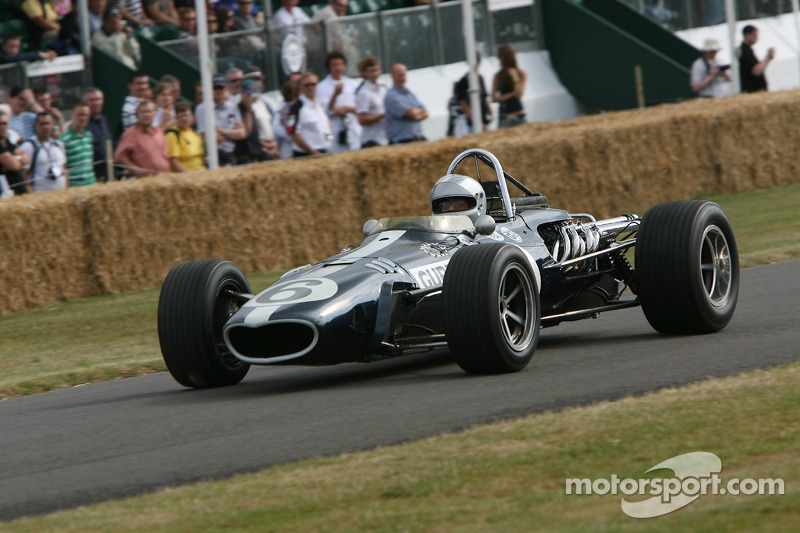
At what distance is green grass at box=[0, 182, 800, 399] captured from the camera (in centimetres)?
911

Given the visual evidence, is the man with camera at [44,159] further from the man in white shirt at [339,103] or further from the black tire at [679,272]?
the black tire at [679,272]

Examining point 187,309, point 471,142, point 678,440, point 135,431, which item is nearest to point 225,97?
point 471,142

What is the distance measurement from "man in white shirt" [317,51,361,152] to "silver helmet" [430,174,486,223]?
7.60 metres

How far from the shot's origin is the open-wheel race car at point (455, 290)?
23.2 ft

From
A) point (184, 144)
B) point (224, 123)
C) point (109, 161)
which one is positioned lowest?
point (109, 161)

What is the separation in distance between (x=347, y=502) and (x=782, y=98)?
51.3 feet

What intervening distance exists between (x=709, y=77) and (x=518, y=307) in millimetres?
14301

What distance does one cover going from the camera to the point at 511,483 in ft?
15.9

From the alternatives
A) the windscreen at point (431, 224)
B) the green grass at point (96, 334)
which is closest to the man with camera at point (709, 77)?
the green grass at point (96, 334)

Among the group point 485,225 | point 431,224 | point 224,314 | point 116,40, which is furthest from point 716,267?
point 116,40

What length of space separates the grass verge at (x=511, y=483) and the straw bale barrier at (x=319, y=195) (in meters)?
7.87

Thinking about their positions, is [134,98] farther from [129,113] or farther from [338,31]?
[338,31]

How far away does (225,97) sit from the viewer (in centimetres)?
1549

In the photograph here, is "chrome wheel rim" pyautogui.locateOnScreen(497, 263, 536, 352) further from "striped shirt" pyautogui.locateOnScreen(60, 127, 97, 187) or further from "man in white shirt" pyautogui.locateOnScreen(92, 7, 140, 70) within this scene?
"man in white shirt" pyautogui.locateOnScreen(92, 7, 140, 70)
